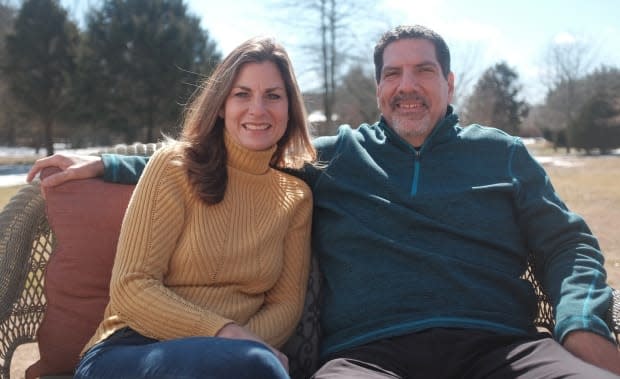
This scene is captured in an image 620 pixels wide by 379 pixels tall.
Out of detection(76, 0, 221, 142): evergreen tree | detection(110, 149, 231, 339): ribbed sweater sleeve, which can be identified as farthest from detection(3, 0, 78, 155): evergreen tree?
detection(110, 149, 231, 339): ribbed sweater sleeve

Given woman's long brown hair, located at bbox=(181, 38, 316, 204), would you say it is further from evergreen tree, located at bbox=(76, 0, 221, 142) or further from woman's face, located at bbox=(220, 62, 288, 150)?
evergreen tree, located at bbox=(76, 0, 221, 142)

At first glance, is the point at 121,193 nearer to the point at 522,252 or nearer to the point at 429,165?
the point at 429,165

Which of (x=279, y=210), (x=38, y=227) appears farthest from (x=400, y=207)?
(x=38, y=227)

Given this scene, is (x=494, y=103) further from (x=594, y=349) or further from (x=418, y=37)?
(x=594, y=349)

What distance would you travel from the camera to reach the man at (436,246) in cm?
203

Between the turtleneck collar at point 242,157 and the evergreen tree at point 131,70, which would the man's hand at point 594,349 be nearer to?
the turtleneck collar at point 242,157

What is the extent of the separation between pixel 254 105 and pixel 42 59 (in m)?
27.2

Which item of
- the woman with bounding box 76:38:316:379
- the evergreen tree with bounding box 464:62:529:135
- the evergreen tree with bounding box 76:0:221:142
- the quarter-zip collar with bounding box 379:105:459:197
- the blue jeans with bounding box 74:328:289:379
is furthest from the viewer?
the evergreen tree with bounding box 76:0:221:142

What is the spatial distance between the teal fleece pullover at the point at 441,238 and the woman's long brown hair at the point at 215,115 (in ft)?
1.26

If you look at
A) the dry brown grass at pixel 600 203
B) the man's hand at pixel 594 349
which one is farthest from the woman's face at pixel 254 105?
the dry brown grass at pixel 600 203

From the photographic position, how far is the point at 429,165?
254cm

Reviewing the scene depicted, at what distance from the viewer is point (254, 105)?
228 cm

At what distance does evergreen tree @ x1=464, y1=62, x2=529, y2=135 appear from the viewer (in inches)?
654

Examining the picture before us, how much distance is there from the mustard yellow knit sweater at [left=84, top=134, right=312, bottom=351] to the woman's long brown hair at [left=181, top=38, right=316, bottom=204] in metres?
0.05
